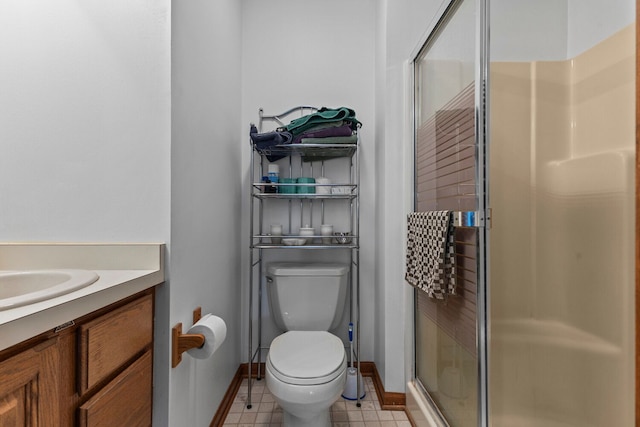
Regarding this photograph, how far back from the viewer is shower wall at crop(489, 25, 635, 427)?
1086 millimetres

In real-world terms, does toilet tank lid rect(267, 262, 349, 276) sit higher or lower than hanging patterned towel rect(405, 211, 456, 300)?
lower

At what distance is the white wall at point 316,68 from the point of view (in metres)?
2.03

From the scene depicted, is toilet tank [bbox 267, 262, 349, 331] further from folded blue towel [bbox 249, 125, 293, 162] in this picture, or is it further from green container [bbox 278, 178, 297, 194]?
folded blue towel [bbox 249, 125, 293, 162]

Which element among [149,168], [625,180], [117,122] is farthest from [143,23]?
[625,180]

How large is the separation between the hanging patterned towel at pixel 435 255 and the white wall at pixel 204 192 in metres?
0.90

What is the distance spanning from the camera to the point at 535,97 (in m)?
1.35

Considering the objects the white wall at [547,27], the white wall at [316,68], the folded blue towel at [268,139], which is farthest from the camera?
the white wall at [316,68]

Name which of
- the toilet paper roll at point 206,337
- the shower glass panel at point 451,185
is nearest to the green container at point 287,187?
the shower glass panel at point 451,185

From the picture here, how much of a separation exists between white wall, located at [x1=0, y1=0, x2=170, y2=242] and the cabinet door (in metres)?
0.44

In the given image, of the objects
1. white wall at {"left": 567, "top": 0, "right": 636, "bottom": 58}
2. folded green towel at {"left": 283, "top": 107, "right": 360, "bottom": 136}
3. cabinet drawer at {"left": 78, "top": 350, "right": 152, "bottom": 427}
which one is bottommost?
cabinet drawer at {"left": 78, "top": 350, "right": 152, "bottom": 427}

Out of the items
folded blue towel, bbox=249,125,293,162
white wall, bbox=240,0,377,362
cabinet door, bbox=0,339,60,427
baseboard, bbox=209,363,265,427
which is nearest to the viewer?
cabinet door, bbox=0,339,60,427

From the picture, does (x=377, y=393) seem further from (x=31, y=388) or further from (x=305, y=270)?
(x=31, y=388)

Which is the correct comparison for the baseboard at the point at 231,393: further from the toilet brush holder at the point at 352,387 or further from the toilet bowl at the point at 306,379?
the toilet brush holder at the point at 352,387

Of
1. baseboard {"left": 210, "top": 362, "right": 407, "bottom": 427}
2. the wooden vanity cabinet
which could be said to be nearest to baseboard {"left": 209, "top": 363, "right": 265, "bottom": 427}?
baseboard {"left": 210, "top": 362, "right": 407, "bottom": 427}
